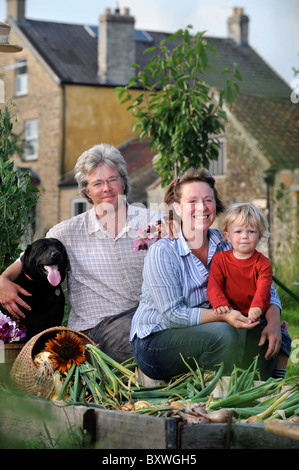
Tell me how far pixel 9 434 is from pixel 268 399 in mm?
1525

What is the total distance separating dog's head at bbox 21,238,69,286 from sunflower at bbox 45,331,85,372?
0.70 m

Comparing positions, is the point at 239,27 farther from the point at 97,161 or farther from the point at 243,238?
the point at 243,238

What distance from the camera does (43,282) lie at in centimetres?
438

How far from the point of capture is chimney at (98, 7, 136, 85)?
81.3 feet

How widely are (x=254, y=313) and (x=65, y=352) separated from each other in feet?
2.90

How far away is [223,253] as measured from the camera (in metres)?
3.84

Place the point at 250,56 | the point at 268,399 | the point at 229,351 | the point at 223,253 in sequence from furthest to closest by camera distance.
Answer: the point at 250,56 → the point at 223,253 → the point at 229,351 → the point at 268,399

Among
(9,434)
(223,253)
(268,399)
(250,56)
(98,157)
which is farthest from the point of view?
(250,56)

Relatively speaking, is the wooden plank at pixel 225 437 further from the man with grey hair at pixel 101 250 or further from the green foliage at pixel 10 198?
the green foliage at pixel 10 198

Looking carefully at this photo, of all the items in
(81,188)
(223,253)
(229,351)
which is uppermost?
(81,188)

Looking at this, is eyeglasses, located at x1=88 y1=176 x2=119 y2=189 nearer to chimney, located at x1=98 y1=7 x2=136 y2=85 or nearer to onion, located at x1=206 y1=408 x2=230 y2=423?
onion, located at x1=206 y1=408 x2=230 y2=423

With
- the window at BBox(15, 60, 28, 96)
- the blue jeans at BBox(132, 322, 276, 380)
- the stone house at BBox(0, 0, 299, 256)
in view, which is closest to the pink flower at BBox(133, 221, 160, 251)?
the blue jeans at BBox(132, 322, 276, 380)

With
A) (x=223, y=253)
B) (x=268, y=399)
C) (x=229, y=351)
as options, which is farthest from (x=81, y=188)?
(x=268, y=399)

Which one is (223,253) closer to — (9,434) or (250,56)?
(9,434)
